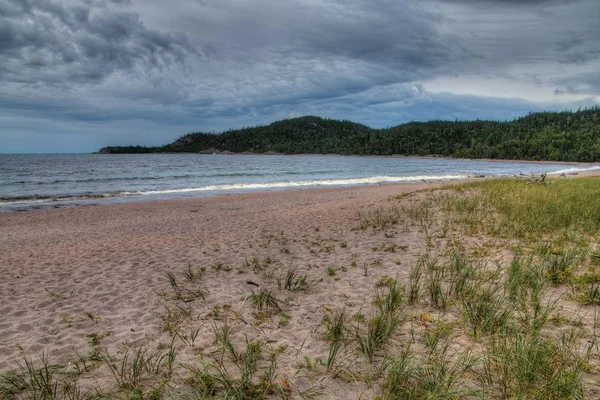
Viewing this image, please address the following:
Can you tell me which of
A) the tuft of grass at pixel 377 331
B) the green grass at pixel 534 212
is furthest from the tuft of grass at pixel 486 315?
the green grass at pixel 534 212

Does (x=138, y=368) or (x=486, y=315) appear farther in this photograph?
(x=486, y=315)

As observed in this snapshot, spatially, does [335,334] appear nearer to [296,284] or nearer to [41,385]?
[296,284]

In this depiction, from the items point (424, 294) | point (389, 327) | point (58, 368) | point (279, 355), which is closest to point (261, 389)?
point (279, 355)

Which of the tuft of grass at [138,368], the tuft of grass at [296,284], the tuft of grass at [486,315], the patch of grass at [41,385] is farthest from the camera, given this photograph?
the tuft of grass at [296,284]

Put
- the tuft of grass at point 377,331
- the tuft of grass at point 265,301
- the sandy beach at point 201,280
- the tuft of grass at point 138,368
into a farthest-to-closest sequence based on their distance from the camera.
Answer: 1. the tuft of grass at point 265,301
2. the sandy beach at point 201,280
3. the tuft of grass at point 377,331
4. the tuft of grass at point 138,368

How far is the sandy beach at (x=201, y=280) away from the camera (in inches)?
Answer: 201

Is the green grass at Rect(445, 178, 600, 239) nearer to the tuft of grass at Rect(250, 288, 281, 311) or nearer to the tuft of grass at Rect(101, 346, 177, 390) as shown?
the tuft of grass at Rect(250, 288, 281, 311)

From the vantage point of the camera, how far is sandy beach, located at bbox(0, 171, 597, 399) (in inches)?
201

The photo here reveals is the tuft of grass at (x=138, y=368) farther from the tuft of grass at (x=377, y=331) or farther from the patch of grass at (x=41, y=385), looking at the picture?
the tuft of grass at (x=377, y=331)

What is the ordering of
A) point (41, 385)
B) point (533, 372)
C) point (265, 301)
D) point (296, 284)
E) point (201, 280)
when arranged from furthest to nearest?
1. point (201, 280)
2. point (296, 284)
3. point (265, 301)
4. point (41, 385)
5. point (533, 372)

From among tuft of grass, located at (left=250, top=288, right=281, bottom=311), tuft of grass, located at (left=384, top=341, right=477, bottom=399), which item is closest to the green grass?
tuft of grass, located at (left=384, top=341, right=477, bottom=399)

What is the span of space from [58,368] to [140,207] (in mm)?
19459

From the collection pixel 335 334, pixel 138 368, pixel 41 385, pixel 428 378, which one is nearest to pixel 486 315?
pixel 428 378

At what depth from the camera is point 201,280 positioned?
778 cm
